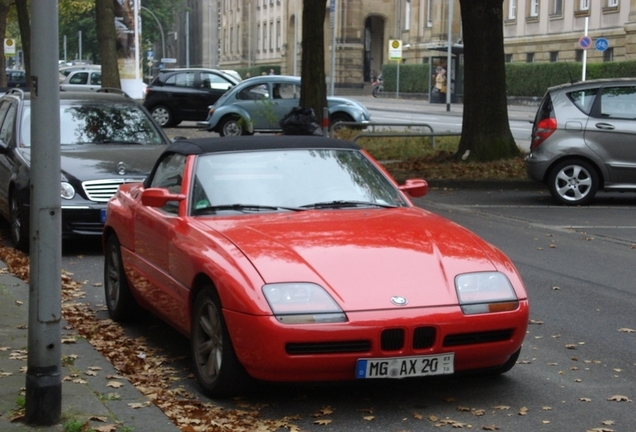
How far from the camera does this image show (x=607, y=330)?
8.38 metres

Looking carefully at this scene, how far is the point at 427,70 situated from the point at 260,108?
43576 millimetres

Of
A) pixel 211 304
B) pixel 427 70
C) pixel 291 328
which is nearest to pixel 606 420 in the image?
pixel 291 328

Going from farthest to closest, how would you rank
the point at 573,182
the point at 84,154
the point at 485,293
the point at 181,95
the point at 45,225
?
the point at 181,95 → the point at 573,182 → the point at 84,154 → the point at 485,293 → the point at 45,225

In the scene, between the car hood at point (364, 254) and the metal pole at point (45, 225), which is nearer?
the metal pole at point (45, 225)

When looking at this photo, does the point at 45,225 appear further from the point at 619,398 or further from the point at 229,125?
the point at 229,125

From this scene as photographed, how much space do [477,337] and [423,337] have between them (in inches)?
13.7

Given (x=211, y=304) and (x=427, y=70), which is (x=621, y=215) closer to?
(x=211, y=304)

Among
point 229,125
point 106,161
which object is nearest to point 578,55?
point 229,125

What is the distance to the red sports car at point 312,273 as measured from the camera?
600 centimetres

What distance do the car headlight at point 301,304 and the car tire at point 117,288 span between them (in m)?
2.71

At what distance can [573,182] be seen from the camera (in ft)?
55.7

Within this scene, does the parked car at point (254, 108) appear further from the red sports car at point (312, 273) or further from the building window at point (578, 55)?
the building window at point (578, 55)

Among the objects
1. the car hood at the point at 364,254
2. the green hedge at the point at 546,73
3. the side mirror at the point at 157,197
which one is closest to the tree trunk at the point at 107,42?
the side mirror at the point at 157,197

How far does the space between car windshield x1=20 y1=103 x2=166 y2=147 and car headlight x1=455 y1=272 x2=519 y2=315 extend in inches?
313
